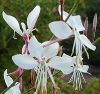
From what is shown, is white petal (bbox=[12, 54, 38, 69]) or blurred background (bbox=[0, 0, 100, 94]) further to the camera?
blurred background (bbox=[0, 0, 100, 94])

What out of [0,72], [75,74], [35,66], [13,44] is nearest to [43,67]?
[35,66]

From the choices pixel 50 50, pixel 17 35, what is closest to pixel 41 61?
pixel 50 50

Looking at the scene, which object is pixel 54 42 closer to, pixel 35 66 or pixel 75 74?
pixel 35 66

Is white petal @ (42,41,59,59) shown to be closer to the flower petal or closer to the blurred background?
the flower petal

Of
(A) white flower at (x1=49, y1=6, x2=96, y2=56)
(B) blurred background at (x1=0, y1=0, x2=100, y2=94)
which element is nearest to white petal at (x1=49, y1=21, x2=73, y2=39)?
(A) white flower at (x1=49, y1=6, x2=96, y2=56)

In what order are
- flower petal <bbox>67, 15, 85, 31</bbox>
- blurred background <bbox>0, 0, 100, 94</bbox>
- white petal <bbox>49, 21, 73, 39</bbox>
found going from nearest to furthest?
white petal <bbox>49, 21, 73, 39</bbox> → flower petal <bbox>67, 15, 85, 31</bbox> → blurred background <bbox>0, 0, 100, 94</bbox>

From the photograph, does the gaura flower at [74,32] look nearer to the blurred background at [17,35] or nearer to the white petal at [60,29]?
the white petal at [60,29]

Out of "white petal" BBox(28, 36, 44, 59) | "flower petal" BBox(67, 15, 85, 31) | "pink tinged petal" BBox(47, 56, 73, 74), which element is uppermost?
"flower petal" BBox(67, 15, 85, 31)

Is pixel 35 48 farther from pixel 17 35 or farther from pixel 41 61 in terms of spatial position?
pixel 17 35
